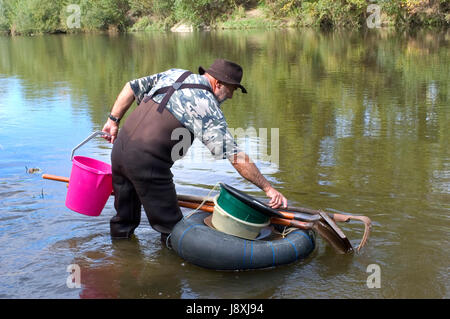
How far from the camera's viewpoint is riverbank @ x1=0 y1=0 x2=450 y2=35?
40.2 m

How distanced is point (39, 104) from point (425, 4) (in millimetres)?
32924

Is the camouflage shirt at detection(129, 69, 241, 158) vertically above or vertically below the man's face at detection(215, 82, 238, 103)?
below

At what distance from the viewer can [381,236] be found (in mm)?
5336

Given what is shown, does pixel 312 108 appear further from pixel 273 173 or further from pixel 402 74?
pixel 402 74

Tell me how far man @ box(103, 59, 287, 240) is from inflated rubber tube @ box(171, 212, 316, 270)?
0.27m

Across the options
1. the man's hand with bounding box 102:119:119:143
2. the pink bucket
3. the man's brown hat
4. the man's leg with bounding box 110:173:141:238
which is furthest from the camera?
the man's hand with bounding box 102:119:119:143

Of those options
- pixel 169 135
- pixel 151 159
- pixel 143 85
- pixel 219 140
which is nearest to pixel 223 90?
pixel 219 140

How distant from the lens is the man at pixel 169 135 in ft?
14.8

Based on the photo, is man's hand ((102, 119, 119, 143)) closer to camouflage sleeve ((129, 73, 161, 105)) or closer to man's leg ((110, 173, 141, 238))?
camouflage sleeve ((129, 73, 161, 105))

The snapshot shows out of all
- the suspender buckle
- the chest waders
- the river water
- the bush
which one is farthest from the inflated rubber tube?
the bush

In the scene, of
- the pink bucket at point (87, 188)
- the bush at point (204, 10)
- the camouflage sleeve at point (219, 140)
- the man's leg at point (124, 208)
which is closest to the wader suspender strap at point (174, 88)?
the camouflage sleeve at point (219, 140)

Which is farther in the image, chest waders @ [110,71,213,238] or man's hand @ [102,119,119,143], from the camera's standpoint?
man's hand @ [102,119,119,143]

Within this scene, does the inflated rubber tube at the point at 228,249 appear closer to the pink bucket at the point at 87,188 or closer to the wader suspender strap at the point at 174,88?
the pink bucket at the point at 87,188

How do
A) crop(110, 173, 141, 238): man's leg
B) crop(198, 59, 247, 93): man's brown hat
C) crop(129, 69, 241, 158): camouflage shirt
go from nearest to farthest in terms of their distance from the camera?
crop(129, 69, 241, 158): camouflage shirt
crop(198, 59, 247, 93): man's brown hat
crop(110, 173, 141, 238): man's leg
